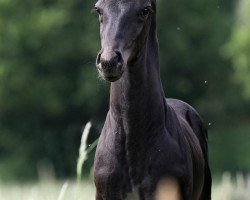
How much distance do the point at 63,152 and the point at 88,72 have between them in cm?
845

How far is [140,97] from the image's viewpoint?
714cm

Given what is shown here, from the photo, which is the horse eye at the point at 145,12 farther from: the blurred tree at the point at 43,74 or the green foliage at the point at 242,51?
the green foliage at the point at 242,51

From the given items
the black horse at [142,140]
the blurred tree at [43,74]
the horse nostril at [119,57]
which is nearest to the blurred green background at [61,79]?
the blurred tree at [43,74]

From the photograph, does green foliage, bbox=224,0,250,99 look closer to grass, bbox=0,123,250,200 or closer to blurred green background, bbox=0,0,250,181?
blurred green background, bbox=0,0,250,181

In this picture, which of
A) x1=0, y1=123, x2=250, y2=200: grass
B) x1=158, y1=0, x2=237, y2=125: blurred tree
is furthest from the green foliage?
x1=0, y1=123, x2=250, y2=200: grass

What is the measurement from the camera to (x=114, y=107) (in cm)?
720

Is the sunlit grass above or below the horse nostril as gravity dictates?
below

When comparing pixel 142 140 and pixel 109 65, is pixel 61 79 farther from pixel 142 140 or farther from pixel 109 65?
pixel 109 65

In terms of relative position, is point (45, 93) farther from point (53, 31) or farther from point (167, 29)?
point (167, 29)

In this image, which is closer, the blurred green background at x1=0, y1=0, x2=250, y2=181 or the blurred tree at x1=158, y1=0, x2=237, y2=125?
the blurred green background at x1=0, y1=0, x2=250, y2=181

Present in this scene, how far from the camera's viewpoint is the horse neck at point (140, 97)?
23.2 ft

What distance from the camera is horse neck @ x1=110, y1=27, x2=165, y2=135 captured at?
23.2ft

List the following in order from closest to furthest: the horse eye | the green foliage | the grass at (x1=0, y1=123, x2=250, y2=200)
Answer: the grass at (x1=0, y1=123, x2=250, y2=200)
the horse eye
the green foliage

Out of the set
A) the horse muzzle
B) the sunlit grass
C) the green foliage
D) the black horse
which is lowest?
the green foliage
